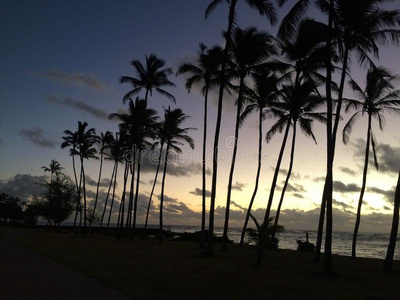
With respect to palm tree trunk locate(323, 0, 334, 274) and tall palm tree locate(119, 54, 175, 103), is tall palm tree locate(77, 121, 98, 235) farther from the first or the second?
palm tree trunk locate(323, 0, 334, 274)

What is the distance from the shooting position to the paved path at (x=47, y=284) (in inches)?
263

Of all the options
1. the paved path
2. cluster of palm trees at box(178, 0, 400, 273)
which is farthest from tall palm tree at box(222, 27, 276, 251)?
the paved path

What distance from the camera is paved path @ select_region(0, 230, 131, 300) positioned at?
668 cm

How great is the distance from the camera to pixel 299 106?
22172 mm

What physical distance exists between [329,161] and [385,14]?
6391mm

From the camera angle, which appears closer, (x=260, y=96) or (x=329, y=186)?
(x=329, y=186)

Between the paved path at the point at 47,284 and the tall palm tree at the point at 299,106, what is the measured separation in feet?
46.5

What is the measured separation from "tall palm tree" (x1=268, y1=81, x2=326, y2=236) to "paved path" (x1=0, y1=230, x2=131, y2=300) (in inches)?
558

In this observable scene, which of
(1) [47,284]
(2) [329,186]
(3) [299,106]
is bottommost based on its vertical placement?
(1) [47,284]

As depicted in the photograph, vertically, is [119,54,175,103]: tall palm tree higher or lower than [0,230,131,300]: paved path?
higher

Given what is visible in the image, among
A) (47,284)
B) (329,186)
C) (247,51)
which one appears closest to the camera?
(47,284)

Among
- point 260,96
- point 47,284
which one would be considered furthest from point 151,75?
point 47,284

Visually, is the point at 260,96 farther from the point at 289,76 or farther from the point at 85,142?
the point at 85,142

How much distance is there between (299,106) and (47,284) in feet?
60.1
